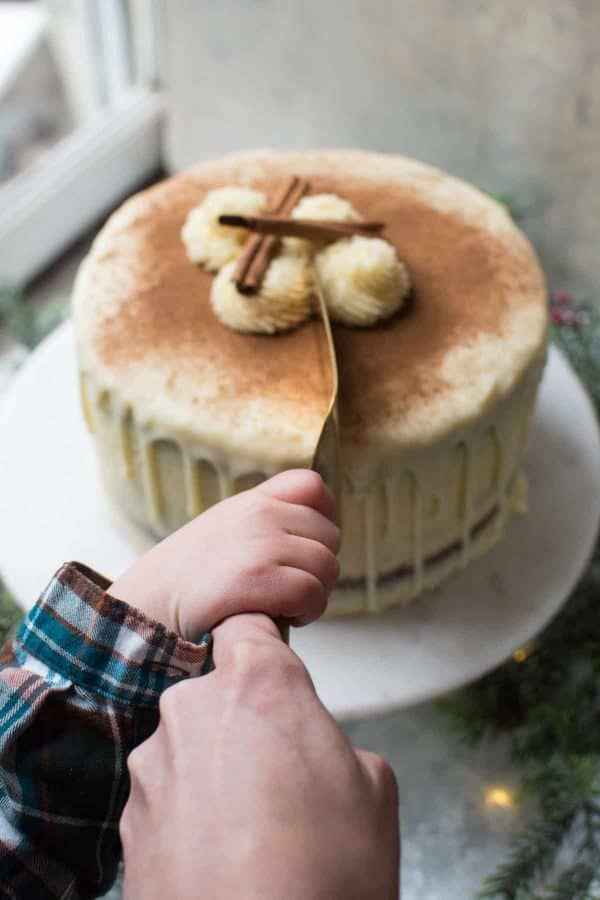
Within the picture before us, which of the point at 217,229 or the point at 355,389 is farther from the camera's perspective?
the point at 217,229

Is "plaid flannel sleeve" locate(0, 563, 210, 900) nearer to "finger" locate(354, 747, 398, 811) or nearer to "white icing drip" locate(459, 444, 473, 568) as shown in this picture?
"finger" locate(354, 747, 398, 811)

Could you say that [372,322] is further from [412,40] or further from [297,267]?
[412,40]

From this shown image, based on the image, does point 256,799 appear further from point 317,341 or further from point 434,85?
point 434,85

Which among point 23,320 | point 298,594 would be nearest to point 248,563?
point 298,594

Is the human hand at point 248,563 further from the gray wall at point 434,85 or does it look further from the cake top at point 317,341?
the gray wall at point 434,85

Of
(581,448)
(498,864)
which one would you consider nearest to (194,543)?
(498,864)

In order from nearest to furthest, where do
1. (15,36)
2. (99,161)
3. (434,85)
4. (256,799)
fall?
(256,799) → (434,85) → (15,36) → (99,161)

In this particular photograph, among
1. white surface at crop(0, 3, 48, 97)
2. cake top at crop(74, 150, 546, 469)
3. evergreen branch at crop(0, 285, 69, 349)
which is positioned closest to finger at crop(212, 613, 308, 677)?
cake top at crop(74, 150, 546, 469)
